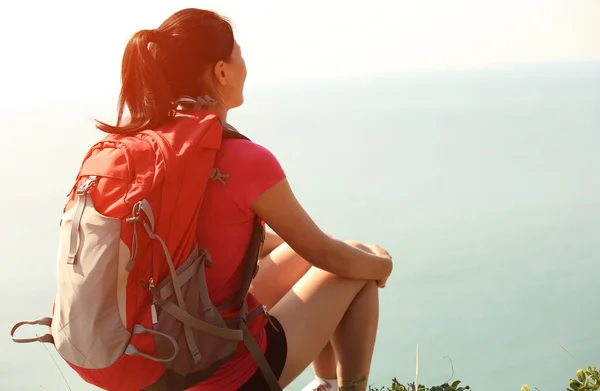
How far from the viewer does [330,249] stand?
6.01 ft

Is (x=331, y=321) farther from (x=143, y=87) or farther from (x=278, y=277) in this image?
(x=143, y=87)

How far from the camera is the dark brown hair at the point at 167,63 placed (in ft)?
5.61

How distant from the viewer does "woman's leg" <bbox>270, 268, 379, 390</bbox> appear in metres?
1.86

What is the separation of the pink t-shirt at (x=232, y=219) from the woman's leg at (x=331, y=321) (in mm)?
167

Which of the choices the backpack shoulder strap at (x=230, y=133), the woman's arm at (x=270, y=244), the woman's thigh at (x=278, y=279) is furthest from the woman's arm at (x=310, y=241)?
the woman's arm at (x=270, y=244)

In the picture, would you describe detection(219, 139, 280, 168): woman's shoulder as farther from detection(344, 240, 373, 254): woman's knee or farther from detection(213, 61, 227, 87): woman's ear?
detection(344, 240, 373, 254): woman's knee

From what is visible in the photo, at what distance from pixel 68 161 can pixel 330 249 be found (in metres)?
8.02

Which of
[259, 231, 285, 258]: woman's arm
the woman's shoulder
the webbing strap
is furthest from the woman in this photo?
[259, 231, 285, 258]: woman's arm

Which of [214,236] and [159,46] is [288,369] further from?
[159,46]

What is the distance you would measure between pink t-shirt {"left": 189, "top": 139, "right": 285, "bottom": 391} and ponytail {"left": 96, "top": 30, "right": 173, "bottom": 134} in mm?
167

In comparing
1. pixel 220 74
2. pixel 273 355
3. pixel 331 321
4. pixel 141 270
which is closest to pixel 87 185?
pixel 141 270

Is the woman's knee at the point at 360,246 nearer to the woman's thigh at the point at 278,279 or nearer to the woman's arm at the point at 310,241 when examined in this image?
the woman's arm at the point at 310,241

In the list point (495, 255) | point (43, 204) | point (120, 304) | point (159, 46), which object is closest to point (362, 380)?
point (120, 304)

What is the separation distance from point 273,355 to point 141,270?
406 millimetres
